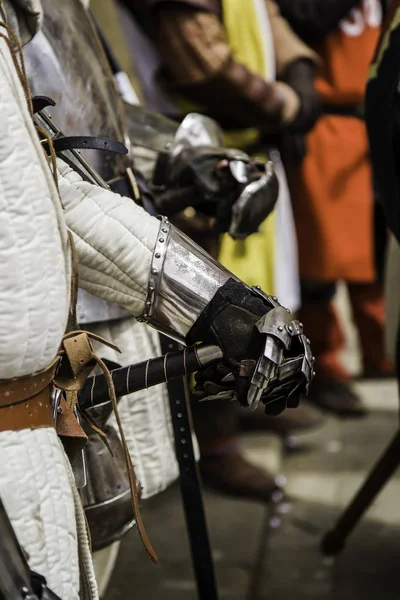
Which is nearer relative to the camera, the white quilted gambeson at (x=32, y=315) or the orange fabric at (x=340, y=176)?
the white quilted gambeson at (x=32, y=315)

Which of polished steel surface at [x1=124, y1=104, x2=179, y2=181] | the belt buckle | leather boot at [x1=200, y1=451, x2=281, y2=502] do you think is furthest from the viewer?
leather boot at [x1=200, y1=451, x2=281, y2=502]

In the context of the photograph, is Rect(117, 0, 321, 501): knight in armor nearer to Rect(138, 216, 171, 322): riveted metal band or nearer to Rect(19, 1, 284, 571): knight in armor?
Rect(19, 1, 284, 571): knight in armor

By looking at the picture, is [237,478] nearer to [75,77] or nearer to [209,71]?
[209,71]

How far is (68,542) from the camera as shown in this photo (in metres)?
1.05

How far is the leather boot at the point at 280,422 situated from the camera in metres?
3.00

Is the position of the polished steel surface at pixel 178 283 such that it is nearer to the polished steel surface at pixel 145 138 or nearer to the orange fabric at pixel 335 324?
the polished steel surface at pixel 145 138

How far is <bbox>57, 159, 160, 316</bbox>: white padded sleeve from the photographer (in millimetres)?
1187

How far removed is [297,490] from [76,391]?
164 centimetres

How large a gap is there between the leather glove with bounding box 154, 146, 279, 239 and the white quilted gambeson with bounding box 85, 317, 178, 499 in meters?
0.28

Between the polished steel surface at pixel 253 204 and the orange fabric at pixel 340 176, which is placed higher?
the polished steel surface at pixel 253 204

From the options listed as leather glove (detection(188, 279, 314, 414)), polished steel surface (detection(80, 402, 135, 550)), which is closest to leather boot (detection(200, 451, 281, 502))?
polished steel surface (detection(80, 402, 135, 550))

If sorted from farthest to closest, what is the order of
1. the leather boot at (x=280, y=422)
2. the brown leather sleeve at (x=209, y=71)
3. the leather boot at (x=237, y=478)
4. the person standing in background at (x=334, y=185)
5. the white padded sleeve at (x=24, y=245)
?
the leather boot at (x=280, y=422) → the person standing in background at (x=334, y=185) → the leather boot at (x=237, y=478) → the brown leather sleeve at (x=209, y=71) → the white padded sleeve at (x=24, y=245)

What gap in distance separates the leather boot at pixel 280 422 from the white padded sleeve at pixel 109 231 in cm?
184

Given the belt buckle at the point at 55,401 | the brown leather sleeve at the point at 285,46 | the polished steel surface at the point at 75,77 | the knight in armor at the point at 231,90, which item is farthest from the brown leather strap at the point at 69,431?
the brown leather sleeve at the point at 285,46
